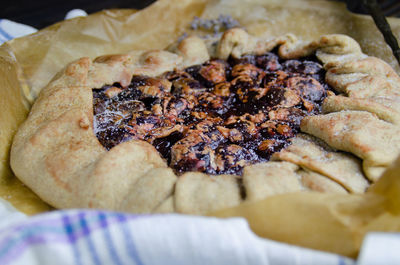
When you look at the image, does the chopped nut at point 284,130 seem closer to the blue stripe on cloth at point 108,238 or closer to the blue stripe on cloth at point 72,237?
the blue stripe on cloth at point 108,238

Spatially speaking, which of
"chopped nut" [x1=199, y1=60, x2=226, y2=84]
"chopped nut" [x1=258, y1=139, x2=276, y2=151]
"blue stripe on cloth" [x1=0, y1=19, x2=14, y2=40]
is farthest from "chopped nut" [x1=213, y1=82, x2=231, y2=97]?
"blue stripe on cloth" [x1=0, y1=19, x2=14, y2=40]

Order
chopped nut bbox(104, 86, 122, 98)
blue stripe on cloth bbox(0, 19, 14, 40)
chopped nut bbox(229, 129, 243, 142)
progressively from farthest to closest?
1. blue stripe on cloth bbox(0, 19, 14, 40)
2. chopped nut bbox(104, 86, 122, 98)
3. chopped nut bbox(229, 129, 243, 142)

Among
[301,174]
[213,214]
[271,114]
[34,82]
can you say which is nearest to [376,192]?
[301,174]

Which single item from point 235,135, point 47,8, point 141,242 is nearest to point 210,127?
point 235,135

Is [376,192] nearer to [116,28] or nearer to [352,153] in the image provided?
[352,153]

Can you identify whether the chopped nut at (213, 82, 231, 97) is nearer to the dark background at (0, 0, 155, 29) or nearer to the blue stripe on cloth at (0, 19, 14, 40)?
the blue stripe on cloth at (0, 19, 14, 40)

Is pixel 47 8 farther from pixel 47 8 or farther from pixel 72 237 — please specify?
pixel 72 237

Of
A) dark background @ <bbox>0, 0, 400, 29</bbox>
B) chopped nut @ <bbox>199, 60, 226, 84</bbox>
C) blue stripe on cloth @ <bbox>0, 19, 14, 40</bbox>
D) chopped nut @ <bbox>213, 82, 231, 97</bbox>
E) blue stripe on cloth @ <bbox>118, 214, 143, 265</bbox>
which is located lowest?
dark background @ <bbox>0, 0, 400, 29</bbox>
